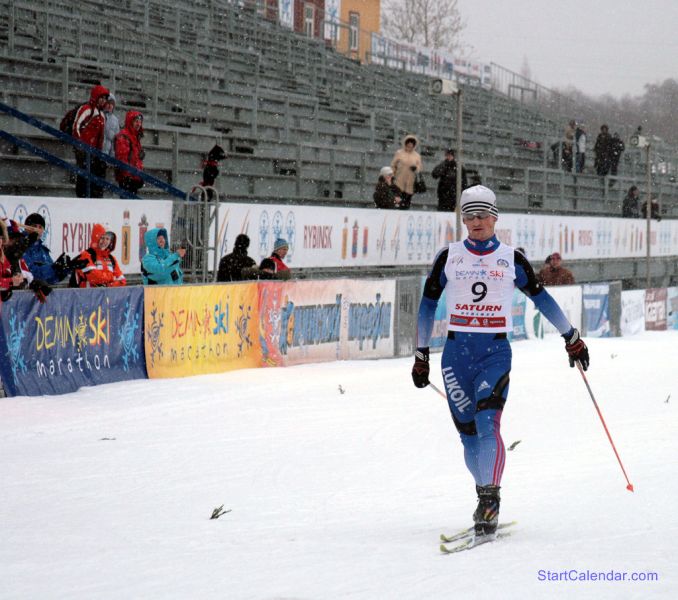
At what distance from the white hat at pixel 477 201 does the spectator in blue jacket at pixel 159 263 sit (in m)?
8.70

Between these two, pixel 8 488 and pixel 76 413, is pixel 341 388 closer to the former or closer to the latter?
pixel 76 413

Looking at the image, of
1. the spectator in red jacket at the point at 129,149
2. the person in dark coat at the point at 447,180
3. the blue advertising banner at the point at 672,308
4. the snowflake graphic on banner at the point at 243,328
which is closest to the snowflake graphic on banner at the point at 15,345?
the snowflake graphic on banner at the point at 243,328

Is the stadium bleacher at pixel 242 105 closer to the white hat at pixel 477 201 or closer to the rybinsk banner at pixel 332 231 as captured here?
the rybinsk banner at pixel 332 231

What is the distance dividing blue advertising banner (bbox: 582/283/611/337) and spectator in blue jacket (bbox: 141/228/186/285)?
12.6m

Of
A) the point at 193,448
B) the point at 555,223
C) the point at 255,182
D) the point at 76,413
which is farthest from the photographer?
the point at 555,223

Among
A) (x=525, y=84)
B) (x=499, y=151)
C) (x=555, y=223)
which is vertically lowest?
(x=555, y=223)

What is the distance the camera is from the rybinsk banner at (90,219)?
14.3m

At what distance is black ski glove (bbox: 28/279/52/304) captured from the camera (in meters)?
12.4

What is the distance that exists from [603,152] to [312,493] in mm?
28670

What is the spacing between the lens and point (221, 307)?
15.4 m

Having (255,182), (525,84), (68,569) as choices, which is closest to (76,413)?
(68,569)

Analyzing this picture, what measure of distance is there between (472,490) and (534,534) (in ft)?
5.43

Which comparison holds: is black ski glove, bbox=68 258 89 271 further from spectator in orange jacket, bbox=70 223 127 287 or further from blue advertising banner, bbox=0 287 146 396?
blue advertising banner, bbox=0 287 146 396

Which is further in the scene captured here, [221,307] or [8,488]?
[221,307]
